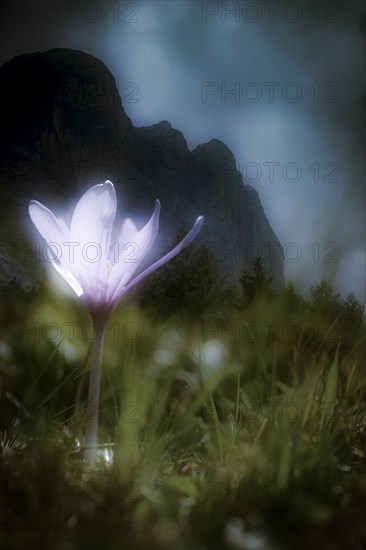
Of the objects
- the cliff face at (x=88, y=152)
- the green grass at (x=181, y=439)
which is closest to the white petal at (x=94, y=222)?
the green grass at (x=181, y=439)

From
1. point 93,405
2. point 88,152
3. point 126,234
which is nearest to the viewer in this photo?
point 93,405

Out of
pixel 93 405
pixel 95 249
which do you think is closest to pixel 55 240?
pixel 95 249

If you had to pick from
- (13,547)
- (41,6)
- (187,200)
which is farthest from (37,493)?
(187,200)

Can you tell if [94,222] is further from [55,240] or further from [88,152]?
[88,152]

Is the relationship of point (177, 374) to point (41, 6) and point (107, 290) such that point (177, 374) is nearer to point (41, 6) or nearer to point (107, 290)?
point (107, 290)

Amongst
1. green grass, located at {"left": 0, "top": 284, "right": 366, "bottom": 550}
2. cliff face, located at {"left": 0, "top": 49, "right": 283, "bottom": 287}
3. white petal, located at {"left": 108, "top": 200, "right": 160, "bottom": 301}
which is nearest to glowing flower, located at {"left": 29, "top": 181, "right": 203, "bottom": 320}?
white petal, located at {"left": 108, "top": 200, "right": 160, "bottom": 301}

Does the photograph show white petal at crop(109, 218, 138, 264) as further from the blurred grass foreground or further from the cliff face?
the cliff face
